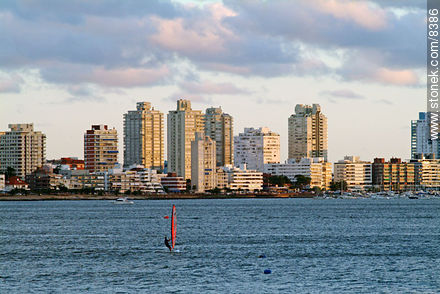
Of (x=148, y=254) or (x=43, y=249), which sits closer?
(x=148, y=254)

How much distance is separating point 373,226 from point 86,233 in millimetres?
34238

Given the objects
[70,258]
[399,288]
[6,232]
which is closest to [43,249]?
[70,258]

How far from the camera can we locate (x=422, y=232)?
9088 cm

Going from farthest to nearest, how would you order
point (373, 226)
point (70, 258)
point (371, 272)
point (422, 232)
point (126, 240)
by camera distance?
1. point (373, 226)
2. point (422, 232)
3. point (126, 240)
4. point (70, 258)
5. point (371, 272)

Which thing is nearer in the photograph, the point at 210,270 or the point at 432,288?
the point at 432,288

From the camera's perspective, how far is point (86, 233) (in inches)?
3642

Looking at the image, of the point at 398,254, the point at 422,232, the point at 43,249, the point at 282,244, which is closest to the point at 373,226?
the point at 422,232

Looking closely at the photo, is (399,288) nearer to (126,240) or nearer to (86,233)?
(126,240)

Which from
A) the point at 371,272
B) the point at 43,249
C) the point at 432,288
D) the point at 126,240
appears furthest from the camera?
the point at 126,240

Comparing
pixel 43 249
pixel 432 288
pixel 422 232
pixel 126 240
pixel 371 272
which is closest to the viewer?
pixel 432 288

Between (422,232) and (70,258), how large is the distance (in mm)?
42053

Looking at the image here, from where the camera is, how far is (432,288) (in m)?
47.2

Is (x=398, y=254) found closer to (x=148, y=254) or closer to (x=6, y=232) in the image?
(x=148, y=254)

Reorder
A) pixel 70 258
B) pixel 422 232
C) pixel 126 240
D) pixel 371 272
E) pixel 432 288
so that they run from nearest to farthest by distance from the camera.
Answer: pixel 432 288 → pixel 371 272 → pixel 70 258 → pixel 126 240 → pixel 422 232
